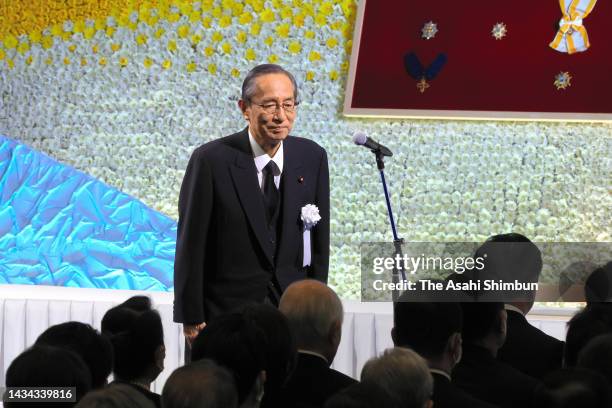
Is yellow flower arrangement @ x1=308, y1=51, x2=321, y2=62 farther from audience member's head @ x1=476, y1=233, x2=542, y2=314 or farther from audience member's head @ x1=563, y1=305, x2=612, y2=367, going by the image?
audience member's head @ x1=563, y1=305, x2=612, y2=367

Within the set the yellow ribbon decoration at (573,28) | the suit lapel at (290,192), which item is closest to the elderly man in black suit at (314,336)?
the suit lapel at (290,192)

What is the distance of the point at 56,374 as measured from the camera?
201 cm

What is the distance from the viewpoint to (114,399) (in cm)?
176

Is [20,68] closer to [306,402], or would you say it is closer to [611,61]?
[611,61]

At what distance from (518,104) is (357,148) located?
0.88 m

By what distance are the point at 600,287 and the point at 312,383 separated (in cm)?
128

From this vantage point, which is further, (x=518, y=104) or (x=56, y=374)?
(x=518, y=104)

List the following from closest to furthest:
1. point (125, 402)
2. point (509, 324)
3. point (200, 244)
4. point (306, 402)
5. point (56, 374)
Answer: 1. point (125, 402)
2. point (56, 374)
3. point (306, 402)
4. point (509, 324)
5. point (200, 244)

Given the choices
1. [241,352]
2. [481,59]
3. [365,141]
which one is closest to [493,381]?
[241,352]

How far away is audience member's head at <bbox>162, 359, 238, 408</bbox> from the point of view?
1793mm

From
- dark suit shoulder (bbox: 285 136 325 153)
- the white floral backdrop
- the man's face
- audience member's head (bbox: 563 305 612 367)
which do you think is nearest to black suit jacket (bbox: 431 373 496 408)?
audience member's head (bbox: 563 305 612 367)

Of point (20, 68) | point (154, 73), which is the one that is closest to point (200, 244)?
point (154, 73)

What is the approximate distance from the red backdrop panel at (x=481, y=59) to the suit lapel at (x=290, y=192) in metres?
2.44

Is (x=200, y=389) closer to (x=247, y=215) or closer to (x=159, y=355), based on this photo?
(x=159, y=355)
